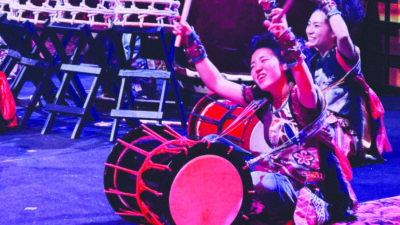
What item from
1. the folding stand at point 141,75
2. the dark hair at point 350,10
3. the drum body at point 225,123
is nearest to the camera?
the drum body at point 225,123

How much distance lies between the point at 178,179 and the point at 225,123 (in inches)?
31.8

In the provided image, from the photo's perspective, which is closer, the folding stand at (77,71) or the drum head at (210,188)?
the drum head at (210,188)

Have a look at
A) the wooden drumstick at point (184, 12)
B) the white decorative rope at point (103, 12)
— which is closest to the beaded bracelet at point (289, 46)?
the wooden drumstick at point (184, 12)

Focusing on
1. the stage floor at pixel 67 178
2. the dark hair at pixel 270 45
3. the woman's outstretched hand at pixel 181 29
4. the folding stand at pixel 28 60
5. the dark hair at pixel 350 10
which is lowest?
the stage floor at pixel 67 178

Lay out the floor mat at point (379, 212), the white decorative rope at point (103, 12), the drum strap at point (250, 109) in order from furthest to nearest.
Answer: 1. the white decorative rope at point (103, 12)
2. the floor mat at point (379, 212)
3. the drum strap at point (250, 109)

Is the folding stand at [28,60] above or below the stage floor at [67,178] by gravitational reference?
above

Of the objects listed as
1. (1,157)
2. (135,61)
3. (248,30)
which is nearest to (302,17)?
(248,30)

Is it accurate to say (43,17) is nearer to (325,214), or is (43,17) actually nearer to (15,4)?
(15,4)

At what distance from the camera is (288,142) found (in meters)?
2.67

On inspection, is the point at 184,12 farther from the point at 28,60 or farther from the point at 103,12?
the point at 28,60

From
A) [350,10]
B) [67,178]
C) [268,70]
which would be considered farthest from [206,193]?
[350,10]

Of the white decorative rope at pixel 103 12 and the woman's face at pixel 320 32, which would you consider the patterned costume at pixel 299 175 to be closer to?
the woman's face at pixel 320 32

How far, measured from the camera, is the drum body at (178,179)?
2447mm

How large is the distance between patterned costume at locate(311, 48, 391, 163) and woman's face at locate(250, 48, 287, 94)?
1.35m
